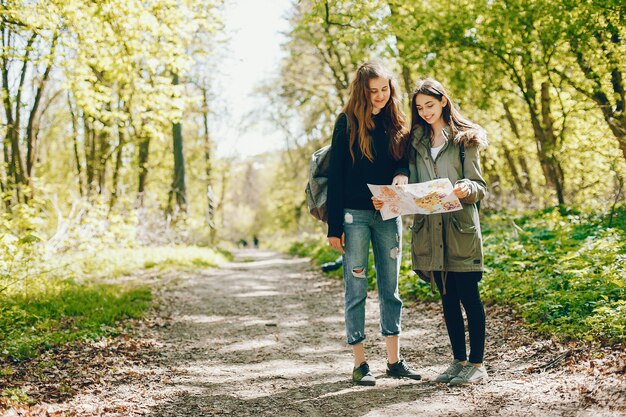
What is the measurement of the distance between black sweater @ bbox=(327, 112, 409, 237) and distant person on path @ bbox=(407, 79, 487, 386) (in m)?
0.22

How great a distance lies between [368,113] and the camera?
3627mm

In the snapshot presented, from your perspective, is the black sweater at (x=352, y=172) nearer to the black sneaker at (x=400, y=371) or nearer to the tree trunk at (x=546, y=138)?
the black sneaker at (x=400, y=371)

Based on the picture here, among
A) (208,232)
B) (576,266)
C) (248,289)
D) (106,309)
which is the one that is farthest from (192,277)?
(208,232)

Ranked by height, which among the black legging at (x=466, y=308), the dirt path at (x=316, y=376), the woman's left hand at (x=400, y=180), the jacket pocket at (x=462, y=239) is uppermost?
the woman's left hand at (x=400, y=180)

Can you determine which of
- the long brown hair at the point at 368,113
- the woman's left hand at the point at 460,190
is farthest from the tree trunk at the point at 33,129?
the woman's left hand at the point at 460,190

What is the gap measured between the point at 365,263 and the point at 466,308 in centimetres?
80

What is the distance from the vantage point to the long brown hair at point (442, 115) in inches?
142

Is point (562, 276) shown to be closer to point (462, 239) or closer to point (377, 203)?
point (462, 239)

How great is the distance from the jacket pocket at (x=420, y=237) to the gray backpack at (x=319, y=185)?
2.23ft

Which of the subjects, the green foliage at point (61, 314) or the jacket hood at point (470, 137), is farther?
the green foliage at point (61, 314)

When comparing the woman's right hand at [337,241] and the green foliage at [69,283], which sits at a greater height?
the woman's right hand at [337,241]

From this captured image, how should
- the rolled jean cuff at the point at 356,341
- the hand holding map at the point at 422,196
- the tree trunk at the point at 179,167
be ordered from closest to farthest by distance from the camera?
the hand holding map at the point at 422,196, the rolled jean cuff at the point at 356,341, the tree trunk at the point at 179,167

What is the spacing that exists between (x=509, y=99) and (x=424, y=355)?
10.1 meters

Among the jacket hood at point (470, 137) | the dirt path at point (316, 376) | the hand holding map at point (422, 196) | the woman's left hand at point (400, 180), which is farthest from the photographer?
the woman's left hand at point (400, 180)
